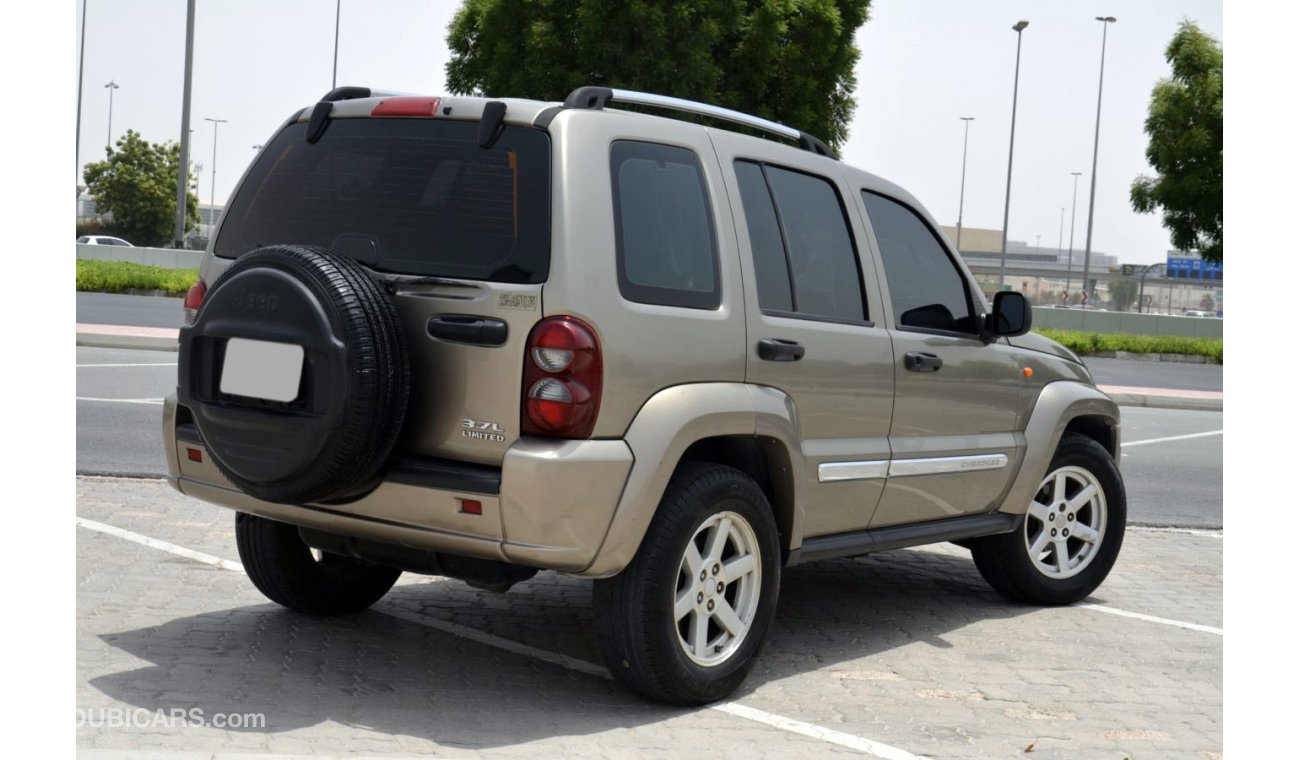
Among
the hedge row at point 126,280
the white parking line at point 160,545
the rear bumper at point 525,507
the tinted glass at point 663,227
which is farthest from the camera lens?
the hedge row at point 126,280

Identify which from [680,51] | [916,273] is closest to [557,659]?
[916,273]

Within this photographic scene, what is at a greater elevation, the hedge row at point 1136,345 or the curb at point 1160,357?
the hedge row at point 1136,345

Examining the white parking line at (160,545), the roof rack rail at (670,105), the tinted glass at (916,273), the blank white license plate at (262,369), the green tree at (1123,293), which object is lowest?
the white parking line at (160,545)

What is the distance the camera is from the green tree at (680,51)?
38625mm

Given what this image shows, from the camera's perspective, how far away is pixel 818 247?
5.58 meters

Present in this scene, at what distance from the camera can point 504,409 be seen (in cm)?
445

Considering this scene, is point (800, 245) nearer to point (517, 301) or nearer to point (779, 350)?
point (779, 350)

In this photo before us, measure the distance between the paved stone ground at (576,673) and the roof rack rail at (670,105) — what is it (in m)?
1.99

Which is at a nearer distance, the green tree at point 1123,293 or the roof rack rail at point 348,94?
the roof rack rail at point 348,94

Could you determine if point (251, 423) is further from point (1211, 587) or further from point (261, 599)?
point (1211, 587)

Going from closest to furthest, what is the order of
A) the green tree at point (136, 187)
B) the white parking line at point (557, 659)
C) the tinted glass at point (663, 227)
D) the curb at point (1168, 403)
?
the white parking line at point (557, 659), the tinted glass at point (663, 227), the curb at point (1168, 403), the green tree at point (136, 187)

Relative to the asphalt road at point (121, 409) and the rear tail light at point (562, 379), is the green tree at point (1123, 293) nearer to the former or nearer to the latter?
the asphalt road at point (121, 409)

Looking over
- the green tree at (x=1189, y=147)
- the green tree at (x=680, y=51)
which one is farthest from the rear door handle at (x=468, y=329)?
the green tree at (x=1189, y=147)

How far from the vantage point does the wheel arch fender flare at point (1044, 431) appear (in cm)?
657
